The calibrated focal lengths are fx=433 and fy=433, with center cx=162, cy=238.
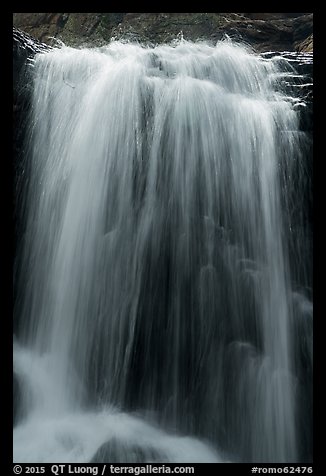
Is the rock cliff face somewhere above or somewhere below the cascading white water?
above

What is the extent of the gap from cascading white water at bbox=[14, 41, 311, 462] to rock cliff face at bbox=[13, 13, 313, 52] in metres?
4.52

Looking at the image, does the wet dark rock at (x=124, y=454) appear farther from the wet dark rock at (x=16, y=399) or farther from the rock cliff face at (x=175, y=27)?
the rock cliff face at (x=175, y=27)

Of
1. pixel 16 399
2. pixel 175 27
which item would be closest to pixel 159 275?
A: pixel 16 399

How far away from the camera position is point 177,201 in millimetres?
6734

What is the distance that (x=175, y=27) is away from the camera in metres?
12.1

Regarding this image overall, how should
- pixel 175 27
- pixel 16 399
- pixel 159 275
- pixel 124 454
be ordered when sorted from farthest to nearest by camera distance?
1. pixel 175 27
2. pixel 159 275
3. pixel 16 399
4. pixel 124 454

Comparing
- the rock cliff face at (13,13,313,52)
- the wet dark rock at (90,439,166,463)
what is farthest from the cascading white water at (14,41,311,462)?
the rock cliff face at (13,13,313,52)

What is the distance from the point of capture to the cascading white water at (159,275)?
19.2 feet

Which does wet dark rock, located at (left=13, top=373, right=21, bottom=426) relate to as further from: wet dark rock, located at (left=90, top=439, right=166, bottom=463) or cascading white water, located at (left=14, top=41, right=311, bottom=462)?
wet dark rock, located at (left=90, top=439, right=166, bottom=463)

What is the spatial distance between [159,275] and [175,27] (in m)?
8.59

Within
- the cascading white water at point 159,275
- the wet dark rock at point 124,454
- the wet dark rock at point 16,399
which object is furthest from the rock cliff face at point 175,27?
the wet dark rock at point 124,454

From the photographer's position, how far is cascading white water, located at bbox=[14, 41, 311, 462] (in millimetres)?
5840

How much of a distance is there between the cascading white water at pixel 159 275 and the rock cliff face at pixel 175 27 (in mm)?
4523

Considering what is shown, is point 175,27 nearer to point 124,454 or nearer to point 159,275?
point 159,275
